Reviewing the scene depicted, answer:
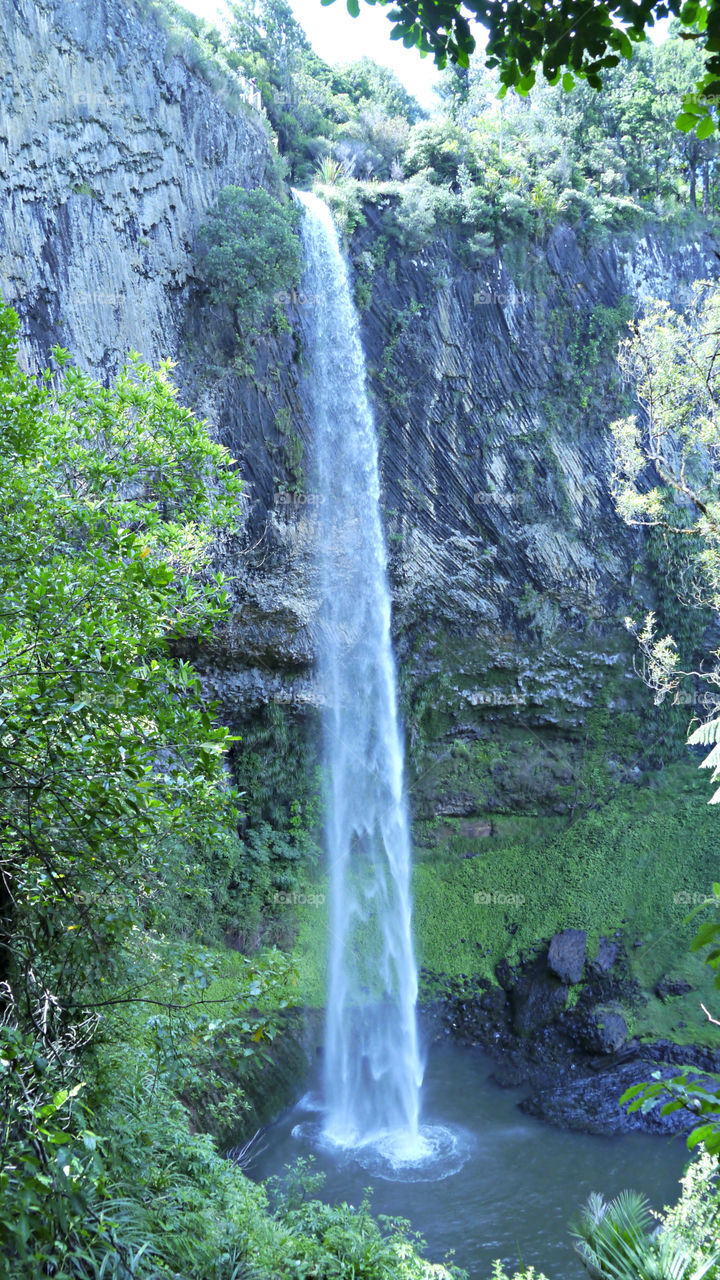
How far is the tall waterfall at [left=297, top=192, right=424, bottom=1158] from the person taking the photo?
15773 millimetres

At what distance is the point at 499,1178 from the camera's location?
10375 mm

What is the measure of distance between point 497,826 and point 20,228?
14527 mm

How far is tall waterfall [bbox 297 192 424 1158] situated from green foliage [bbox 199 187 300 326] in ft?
3.96

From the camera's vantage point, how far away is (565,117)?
61.6 ft

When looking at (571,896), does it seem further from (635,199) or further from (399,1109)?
(635,199)

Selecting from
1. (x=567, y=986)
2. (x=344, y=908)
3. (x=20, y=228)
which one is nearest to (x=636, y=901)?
(x=567, y=986)
